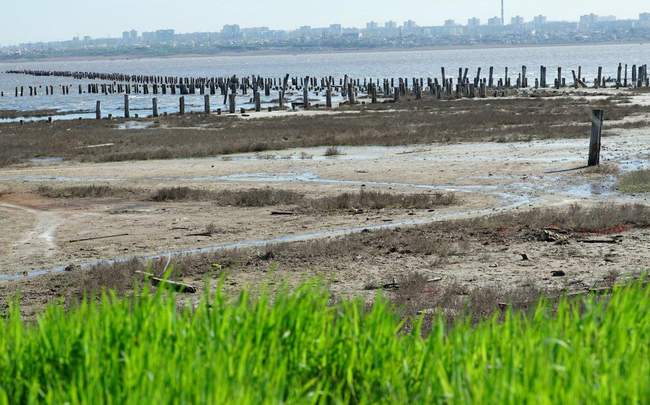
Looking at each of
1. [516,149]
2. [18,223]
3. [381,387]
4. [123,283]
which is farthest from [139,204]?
[381,387]

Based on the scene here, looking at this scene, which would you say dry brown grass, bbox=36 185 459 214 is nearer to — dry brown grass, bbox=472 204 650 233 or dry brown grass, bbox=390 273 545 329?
dry brown grass, bbox=472 204 650 233

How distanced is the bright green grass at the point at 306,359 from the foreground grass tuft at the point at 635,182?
15.8 m

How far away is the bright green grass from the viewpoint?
530 centimetres

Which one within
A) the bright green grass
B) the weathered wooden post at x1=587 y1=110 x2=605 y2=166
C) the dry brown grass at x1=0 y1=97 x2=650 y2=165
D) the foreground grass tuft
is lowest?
the dry brown grass at x1=0 y1=97 x2=650 y2=165

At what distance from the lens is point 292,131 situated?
4197 centimetres

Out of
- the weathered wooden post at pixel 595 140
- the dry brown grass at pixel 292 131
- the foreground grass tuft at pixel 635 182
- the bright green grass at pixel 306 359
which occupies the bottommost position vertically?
the dry brown grass at pixel 292 131

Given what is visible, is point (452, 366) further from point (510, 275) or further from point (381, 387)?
point (510, 275)

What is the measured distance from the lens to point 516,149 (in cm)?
3206

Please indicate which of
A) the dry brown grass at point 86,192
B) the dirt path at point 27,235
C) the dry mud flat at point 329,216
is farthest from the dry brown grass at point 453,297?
the dry brown grass at point 86,192

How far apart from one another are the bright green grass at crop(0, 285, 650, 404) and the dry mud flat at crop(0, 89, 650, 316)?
126 inches

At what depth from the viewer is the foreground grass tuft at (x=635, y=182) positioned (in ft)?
73.1

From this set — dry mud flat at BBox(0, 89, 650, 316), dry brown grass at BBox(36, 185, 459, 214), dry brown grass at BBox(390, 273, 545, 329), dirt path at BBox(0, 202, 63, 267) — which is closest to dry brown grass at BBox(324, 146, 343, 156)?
dry mud flat at BBox(0, 89, 650, 316)

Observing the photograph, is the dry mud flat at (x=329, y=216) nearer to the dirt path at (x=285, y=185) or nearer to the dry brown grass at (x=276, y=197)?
the dirt path at (x=285, y=185)

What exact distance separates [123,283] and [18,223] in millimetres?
7580
